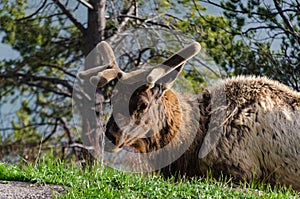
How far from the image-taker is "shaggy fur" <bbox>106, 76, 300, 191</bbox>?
695 centimetres

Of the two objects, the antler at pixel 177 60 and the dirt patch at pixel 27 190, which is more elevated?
the antler at pixel 177 60

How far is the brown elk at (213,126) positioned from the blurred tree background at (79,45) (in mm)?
4144

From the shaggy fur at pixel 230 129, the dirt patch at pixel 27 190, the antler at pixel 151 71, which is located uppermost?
the antler at pixel 151 71

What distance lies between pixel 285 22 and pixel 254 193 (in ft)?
21.7

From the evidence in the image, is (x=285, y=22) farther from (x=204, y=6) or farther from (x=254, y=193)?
(x=254, y=193)

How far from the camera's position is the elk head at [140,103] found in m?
6.82

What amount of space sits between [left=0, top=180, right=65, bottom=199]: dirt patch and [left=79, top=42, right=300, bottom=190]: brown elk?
1358mm

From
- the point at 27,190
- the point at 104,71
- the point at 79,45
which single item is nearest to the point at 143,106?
the point at 104,71

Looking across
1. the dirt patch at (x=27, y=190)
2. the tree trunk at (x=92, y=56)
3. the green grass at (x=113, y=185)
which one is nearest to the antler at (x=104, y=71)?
the green grass at (x=113, y=185)

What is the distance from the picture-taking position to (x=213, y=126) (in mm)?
7176

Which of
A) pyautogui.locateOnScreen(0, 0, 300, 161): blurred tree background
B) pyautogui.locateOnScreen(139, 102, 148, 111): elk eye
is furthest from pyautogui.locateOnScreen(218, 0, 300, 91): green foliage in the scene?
pyautogui.locateOnScreen(139, 102, 148, 111): elk eye

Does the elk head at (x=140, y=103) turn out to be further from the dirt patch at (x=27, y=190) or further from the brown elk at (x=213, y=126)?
the dirt patch at (x=27, y=190)

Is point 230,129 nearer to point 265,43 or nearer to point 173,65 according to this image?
point 173,65

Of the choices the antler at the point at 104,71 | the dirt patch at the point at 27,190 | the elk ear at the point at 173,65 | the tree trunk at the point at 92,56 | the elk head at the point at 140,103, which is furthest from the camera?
the tree trunk at the point at 92,56
